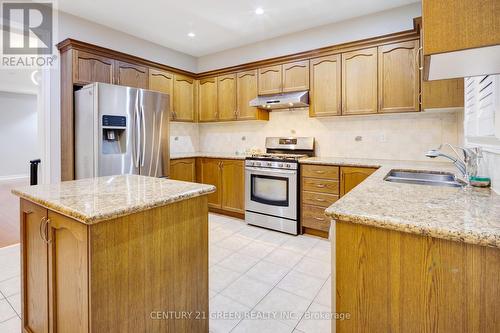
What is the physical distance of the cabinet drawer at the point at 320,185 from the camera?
3.11 meters

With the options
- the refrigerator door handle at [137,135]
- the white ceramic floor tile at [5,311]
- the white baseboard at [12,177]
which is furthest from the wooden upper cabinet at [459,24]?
the white baseboard at [12,177]

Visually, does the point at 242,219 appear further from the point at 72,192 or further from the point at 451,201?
the point at 451,201

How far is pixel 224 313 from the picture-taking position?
1.88 m

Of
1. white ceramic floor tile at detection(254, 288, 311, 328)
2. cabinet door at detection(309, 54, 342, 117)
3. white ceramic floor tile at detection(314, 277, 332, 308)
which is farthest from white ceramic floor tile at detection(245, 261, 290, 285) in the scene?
cabinet door at detection(309, 54, 342, 117)

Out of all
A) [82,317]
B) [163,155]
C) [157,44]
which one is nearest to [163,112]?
[163,155]

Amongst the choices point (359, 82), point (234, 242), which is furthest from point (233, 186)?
point (359, 82)

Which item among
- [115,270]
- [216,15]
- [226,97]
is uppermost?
[216,15]

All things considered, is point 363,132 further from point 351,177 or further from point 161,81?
point 161,81

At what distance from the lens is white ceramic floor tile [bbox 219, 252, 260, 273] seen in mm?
2520

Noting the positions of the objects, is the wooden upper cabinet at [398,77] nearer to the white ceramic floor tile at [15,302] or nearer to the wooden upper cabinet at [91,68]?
the wooden upper cabinet at [91,68]

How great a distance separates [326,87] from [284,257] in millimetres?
2130

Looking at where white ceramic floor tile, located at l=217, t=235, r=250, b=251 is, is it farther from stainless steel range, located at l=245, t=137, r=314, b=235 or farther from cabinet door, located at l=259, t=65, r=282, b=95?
cabinet door, located at l=259, t=65, r=282, b=95

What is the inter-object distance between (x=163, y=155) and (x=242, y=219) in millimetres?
1466

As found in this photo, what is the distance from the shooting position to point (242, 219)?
4035mm
